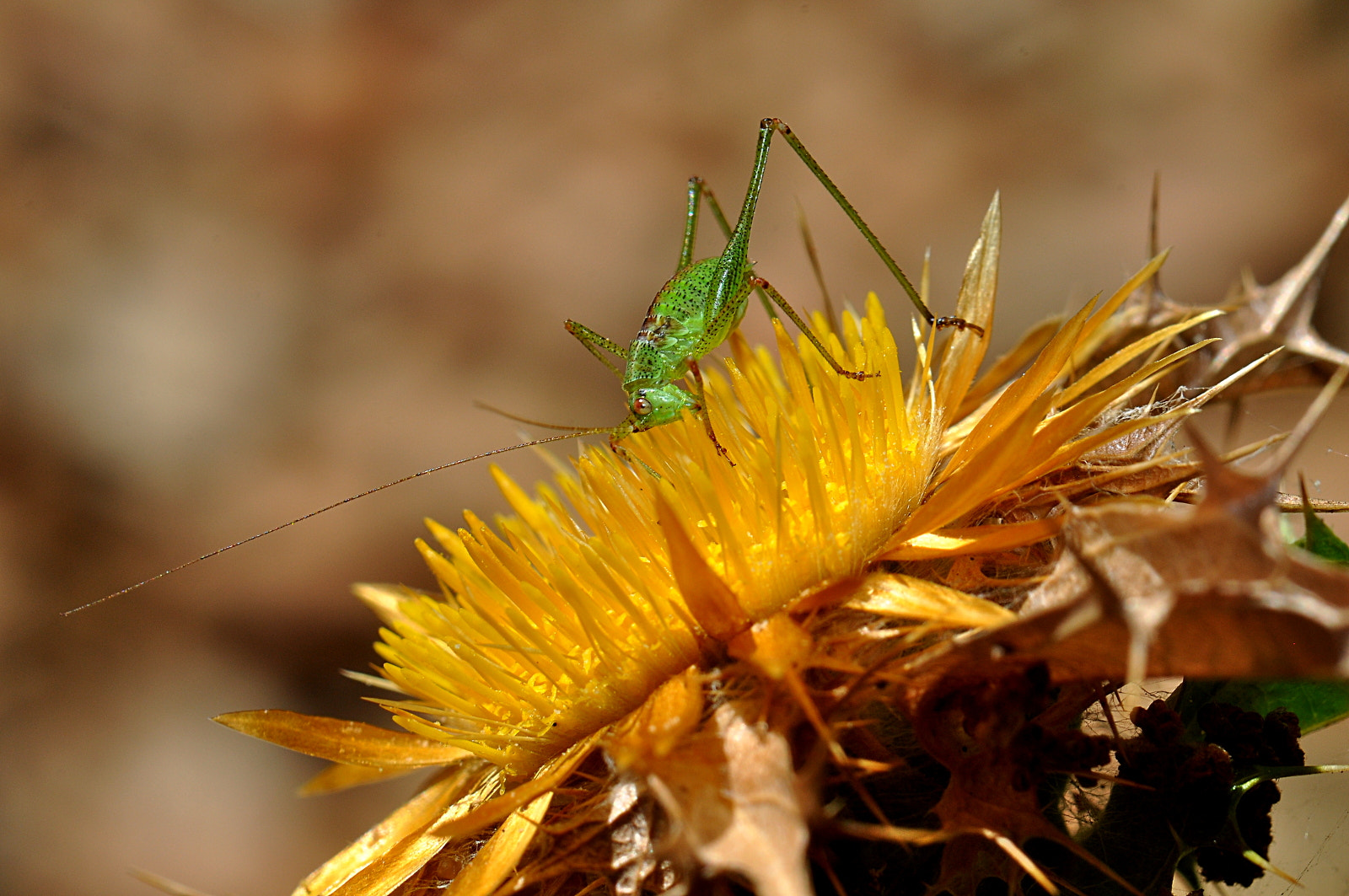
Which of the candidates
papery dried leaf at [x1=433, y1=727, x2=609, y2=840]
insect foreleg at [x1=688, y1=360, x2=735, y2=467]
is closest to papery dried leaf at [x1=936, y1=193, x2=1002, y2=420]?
insect foreleg at [x1=688, y1=360, x2=735, y2=467]

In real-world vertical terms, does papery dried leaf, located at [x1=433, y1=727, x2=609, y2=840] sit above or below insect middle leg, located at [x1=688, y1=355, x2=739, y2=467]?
below

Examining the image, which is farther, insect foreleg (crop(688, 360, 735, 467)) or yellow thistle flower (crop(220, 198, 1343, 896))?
insect foreleg (crop(688, 360, 735, 467))

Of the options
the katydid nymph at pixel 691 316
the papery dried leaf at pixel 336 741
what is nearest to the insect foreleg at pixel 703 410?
the katydid nymph at pixel 691 316

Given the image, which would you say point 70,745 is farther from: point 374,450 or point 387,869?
point 387,869

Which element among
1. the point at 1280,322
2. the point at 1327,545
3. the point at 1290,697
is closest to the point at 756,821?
the point at 1290,697

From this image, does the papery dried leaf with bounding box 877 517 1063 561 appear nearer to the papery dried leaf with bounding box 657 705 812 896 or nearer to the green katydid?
the papery dried leaf with bounding box 657 705 812 896

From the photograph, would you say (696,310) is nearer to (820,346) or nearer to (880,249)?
(880,249)

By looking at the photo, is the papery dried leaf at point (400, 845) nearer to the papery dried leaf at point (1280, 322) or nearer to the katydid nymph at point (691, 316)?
the katydid nymph at point (691, 316)
